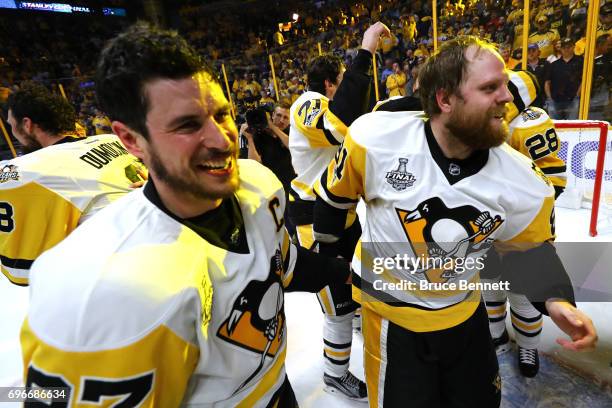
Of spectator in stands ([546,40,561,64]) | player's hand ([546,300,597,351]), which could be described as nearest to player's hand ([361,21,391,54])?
player's hand ([546,300,597,351])

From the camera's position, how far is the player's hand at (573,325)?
1086mm

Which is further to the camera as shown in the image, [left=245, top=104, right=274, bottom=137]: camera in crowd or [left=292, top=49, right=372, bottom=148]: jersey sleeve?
[left=245, top=104, right=274, bottom=137]: camera in crowd

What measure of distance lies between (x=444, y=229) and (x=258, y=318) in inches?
28.5

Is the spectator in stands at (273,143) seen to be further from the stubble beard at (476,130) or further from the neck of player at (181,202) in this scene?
the neck of player at (181,202)

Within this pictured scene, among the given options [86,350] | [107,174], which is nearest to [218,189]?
[86,350]

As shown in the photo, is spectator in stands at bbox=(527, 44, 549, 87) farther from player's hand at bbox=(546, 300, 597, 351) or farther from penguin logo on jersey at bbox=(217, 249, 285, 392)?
penguin logo on jersey at bbox=(217, 249, 285, 392)

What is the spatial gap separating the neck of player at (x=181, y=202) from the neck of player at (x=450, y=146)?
0.86m

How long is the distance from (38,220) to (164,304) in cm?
133

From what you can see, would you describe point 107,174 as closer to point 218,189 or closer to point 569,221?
point 218,189

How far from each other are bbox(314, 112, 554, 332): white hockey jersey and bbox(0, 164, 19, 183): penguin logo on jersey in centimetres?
145

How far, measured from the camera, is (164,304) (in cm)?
66

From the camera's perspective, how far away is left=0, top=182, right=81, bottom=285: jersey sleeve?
152 centimetres

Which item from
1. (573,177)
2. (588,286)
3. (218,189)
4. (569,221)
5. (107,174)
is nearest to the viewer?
(218,189)

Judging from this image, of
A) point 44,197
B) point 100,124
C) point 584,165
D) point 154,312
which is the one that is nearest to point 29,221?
point 44,197
